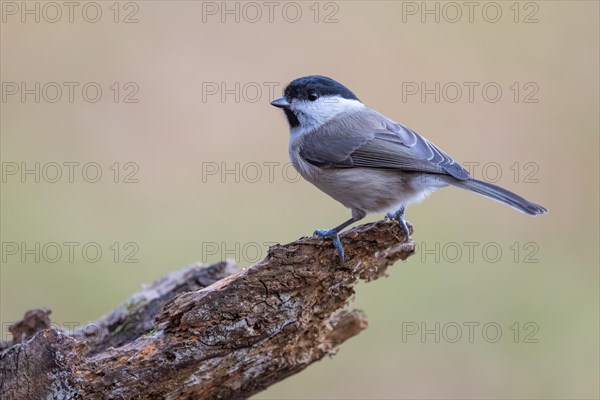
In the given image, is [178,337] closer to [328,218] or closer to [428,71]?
[328,218]

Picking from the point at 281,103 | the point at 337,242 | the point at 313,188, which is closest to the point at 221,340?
the point at 337,242

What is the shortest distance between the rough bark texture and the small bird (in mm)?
301

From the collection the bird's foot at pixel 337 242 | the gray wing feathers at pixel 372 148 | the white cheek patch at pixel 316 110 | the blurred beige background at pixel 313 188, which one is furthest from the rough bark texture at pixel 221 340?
the blurred beige background at pixel 313 188

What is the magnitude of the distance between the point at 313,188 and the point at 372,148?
335 centimetres

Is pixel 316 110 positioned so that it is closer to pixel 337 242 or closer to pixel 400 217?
pixel 400 217

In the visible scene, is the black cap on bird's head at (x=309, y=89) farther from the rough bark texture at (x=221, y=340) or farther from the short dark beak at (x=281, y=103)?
the rough bark texture at (x=221, y=340)

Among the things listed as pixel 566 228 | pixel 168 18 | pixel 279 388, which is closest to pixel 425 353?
pixel 279 388

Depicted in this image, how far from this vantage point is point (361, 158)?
12.6ft

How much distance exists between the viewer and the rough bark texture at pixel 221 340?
2799 mm

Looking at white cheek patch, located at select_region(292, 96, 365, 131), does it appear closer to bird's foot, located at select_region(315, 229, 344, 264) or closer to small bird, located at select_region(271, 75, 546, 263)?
small bird, located at select_region(271, 75, 546, 263)

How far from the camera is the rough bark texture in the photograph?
2.80m

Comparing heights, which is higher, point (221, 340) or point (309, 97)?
point (309, 97)

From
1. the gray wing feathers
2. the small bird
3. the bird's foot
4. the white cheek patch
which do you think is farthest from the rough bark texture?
the white cheek patch

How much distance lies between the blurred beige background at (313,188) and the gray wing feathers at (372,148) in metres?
2.15
